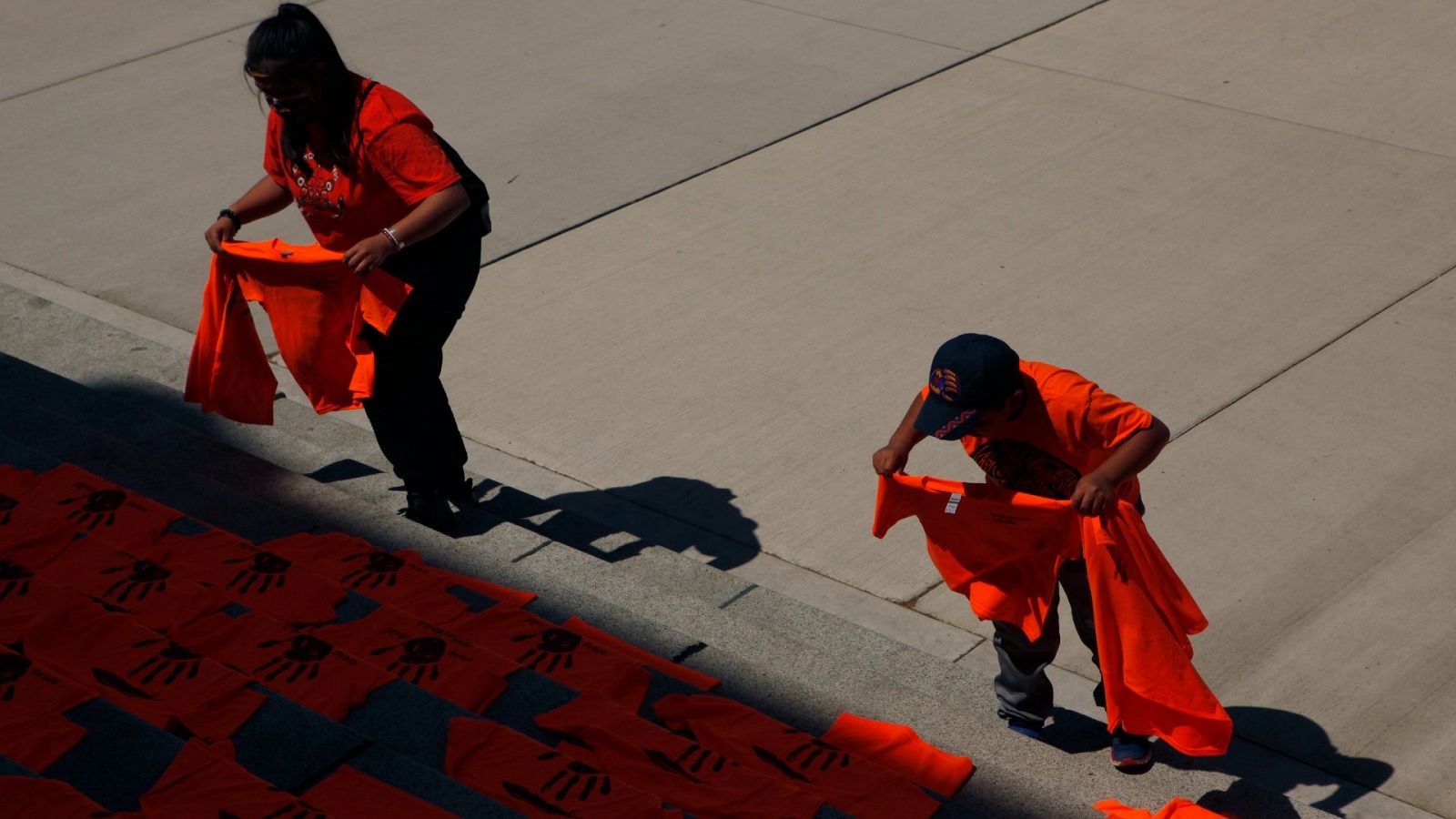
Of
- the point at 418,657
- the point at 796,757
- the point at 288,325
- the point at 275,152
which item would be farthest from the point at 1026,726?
the point at 275,152

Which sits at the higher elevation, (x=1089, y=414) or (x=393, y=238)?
(x=393, y=238)

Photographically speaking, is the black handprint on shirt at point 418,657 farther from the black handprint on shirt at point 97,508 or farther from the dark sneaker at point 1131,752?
the dark sneaker at point 1131,752

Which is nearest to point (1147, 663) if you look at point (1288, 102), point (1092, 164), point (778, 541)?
point (778, 541)

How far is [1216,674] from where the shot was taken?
4973 millimetres

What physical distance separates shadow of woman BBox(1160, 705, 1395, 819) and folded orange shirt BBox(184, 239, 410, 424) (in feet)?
9.00

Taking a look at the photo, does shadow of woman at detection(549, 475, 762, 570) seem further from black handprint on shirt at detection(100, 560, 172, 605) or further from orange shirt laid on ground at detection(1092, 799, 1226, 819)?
orange shirt laid on ground at detection(1092, 799, 1226, 819)

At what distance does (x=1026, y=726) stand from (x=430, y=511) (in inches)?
82.9

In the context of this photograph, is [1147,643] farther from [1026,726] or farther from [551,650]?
[551,650]

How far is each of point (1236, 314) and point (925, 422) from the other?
3744 mm

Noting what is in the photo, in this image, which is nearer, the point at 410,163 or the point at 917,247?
the point at 410,163

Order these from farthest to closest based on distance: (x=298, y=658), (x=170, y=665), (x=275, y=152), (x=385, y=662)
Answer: (x=275, y=152)
(x=385, y=662)
(x=298, y=658)
(x=170, y=665)

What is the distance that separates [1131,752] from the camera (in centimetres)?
410

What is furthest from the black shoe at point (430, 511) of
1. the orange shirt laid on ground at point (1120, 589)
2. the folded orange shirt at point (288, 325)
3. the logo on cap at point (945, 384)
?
the logo on cap at point (945, 384)

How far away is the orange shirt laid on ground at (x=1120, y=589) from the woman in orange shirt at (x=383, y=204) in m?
1.61
